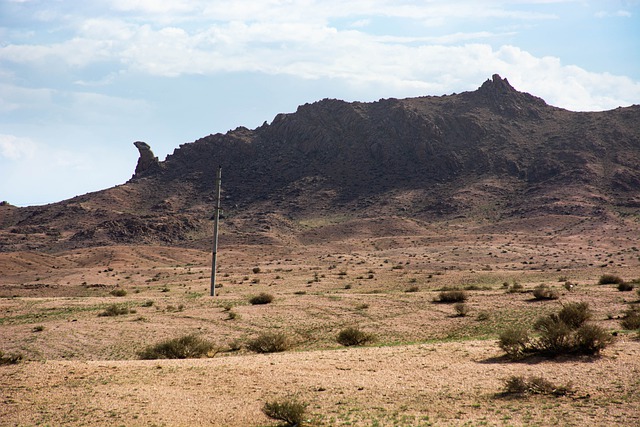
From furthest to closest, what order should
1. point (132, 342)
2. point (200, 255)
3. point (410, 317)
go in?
1. point (200, 255)
2. point (410, 317)
3. point (132, 342)

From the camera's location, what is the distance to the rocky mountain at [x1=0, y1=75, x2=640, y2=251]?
91.2 meters

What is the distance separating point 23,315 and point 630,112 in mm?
117469

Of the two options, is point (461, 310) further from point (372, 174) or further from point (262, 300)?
point (372, 174)

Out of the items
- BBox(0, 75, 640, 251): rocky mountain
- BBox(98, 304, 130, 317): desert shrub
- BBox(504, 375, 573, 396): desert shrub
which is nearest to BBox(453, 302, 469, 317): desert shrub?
BBox(504, 375, 573, 396): desert shrub

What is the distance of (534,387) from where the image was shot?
13156 mm

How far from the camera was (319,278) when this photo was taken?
153 feet

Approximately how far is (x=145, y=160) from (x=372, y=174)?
4808 cm

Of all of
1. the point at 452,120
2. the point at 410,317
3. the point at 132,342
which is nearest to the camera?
the point at 132,342

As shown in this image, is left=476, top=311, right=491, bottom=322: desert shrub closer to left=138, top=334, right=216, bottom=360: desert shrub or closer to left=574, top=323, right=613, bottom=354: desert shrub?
left=574, top=323, right=613, bottom=354: desert shrub

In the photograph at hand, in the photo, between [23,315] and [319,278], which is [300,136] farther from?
[23,315]

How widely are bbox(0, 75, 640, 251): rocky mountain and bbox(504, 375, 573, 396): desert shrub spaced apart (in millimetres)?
72064

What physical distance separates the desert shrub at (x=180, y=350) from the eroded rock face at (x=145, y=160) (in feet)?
356

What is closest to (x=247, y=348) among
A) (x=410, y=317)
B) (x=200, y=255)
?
(x=410, y=317)

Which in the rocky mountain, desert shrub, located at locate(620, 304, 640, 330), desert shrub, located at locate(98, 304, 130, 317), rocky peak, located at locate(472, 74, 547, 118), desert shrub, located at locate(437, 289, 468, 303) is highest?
rocky peak, located at locate(472, 74, 547, 118)
